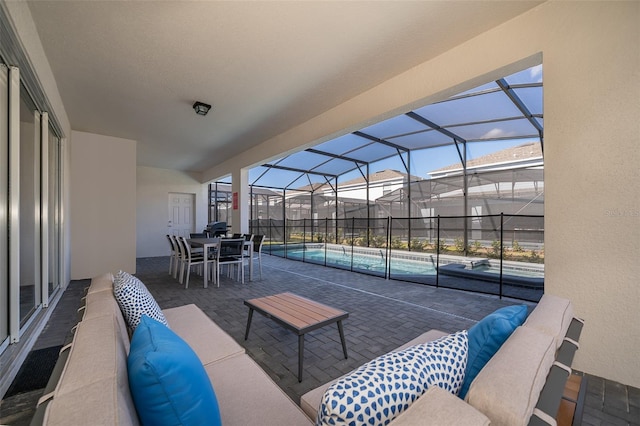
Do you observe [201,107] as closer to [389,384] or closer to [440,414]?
[389,384]

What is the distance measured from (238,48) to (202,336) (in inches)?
108

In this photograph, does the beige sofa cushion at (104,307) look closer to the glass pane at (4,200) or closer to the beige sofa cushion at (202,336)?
the beige sofa cushion at (202,336)

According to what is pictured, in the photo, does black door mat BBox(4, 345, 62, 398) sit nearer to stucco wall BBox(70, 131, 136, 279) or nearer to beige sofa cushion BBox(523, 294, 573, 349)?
beige sofa cushion BBox(523, 294, 573, 349)

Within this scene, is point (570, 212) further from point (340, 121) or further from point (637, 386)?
point (340, 121)

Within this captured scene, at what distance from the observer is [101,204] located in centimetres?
534

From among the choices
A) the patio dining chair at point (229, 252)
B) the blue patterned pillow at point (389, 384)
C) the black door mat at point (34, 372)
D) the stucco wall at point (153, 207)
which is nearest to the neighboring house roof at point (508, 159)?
the patio dining chair at point (229, 252)

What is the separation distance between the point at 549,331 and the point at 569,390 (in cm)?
44

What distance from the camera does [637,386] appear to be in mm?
1866

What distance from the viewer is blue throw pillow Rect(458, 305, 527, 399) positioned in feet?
3.53

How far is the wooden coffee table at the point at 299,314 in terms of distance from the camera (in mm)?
2012

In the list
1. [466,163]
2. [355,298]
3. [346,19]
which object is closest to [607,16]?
[346,19]

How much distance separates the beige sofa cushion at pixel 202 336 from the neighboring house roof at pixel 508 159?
732cm

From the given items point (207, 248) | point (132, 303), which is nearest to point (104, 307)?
point (132, 303)

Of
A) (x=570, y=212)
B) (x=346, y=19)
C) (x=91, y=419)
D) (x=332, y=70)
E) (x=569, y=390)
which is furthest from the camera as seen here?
(x=332, y=70)
